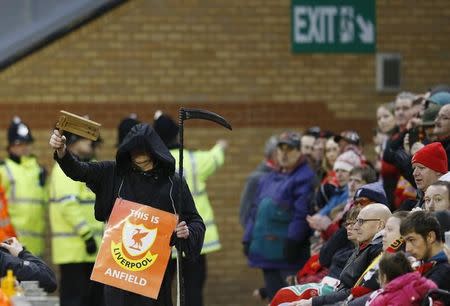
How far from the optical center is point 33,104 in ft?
53.9

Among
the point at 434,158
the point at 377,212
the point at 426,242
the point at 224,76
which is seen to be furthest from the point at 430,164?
the point at 224,76

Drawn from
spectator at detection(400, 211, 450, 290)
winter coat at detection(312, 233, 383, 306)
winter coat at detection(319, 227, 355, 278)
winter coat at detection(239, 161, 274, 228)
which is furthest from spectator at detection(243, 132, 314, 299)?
spectator at detection(400, 211, 450, 290)

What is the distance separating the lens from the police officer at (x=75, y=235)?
1447 centimetres

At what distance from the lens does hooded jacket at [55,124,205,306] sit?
32.9 feet

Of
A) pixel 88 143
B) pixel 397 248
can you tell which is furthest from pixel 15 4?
pixel 397 248

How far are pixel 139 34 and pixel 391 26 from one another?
284cm

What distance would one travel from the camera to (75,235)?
14711mm

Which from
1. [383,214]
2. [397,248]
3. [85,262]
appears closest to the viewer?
[397,248]

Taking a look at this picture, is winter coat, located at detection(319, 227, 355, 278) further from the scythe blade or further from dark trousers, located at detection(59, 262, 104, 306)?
dark trousers, located at detection(59, 262, 104, 306)

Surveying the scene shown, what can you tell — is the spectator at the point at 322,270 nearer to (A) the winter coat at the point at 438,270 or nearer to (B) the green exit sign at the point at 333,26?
(A) the winter coat at the point at 438,270

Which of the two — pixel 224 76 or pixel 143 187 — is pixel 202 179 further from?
pixel 143 187

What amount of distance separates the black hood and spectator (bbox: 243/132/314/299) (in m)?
3.62

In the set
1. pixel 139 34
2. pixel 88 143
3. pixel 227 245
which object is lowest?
pixel 227 245

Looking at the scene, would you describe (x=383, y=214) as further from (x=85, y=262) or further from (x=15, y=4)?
(x=15, y=4)
